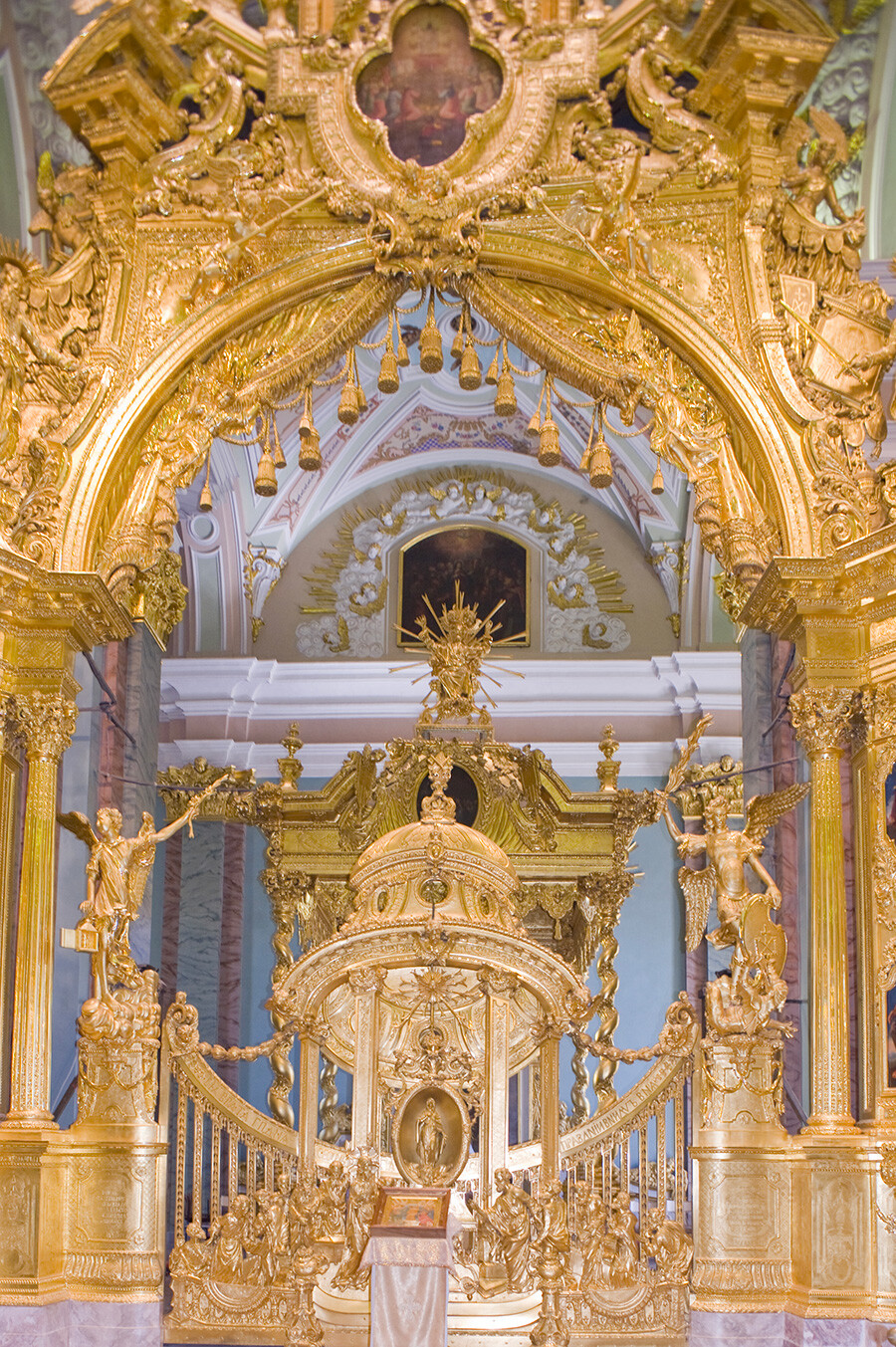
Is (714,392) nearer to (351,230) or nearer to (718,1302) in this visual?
(351,230)

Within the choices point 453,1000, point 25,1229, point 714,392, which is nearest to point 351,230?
point 714,392

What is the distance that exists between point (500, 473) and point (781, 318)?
24.3 ft

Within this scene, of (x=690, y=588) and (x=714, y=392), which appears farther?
(x=690, y=588)

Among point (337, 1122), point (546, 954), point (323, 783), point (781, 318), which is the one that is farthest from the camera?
point (323, 783)

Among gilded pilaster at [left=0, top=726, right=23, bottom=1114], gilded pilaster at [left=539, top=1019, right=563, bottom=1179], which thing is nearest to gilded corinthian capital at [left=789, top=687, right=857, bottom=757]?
gilded pilaster at [left=539, top=1019, right=563, bottom=1179]

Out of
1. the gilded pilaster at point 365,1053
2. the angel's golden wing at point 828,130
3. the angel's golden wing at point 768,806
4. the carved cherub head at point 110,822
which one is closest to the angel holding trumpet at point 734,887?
the angel's golden wing at point 768,806

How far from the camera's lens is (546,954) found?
11.5 metres

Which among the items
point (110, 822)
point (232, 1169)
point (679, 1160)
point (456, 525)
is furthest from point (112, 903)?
point (456, 525)

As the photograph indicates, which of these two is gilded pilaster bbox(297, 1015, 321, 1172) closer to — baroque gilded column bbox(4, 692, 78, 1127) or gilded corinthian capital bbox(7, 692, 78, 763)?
baroque gilded column bbox(4, 692, 78, 1127)

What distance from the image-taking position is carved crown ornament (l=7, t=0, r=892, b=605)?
1230 cm

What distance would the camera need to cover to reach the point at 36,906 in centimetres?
1148

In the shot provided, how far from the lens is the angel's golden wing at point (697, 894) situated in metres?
11.1

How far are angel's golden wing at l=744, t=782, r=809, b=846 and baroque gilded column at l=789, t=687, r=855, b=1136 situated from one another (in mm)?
167

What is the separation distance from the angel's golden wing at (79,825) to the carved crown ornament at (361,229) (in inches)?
71.9
